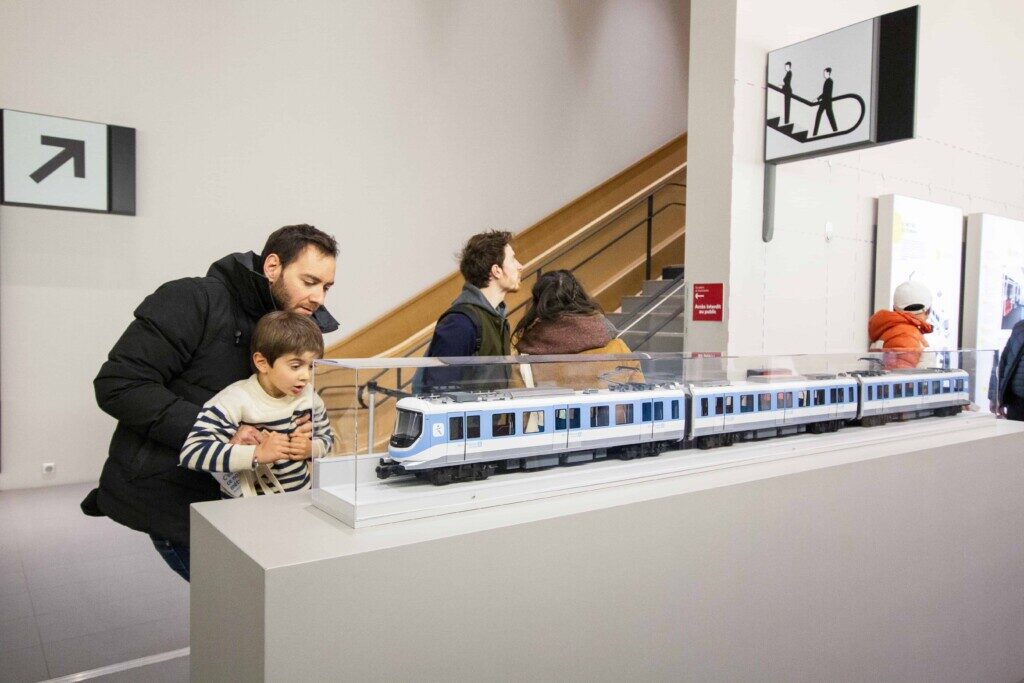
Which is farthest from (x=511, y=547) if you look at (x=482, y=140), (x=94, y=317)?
(x=482, y=140)

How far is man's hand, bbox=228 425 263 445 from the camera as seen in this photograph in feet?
5.99

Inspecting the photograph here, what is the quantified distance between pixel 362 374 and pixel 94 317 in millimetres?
6239

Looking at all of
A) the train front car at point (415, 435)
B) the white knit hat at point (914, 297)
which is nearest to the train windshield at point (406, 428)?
the train front car at point (415, 435)

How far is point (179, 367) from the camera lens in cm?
202

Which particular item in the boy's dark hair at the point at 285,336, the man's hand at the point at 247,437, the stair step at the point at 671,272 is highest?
the stair step at the point at 671,272

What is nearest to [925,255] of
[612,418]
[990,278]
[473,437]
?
[990,278]

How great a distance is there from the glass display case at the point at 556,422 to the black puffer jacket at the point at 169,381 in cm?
65

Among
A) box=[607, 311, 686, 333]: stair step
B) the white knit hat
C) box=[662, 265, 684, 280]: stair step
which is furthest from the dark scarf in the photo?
box=[662, 265, 684, 280]: stair step

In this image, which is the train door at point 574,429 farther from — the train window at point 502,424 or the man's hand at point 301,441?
the man's hand at point 301,441

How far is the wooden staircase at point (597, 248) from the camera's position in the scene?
8133 millimetres

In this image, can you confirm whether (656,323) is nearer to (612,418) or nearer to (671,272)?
(671,272)

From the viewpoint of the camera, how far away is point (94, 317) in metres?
6.59

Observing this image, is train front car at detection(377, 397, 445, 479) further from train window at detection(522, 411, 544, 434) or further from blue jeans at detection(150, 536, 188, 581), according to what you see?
blue jeans at detection(150, 536, 188, 581)

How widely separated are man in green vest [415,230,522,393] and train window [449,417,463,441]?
96cm
